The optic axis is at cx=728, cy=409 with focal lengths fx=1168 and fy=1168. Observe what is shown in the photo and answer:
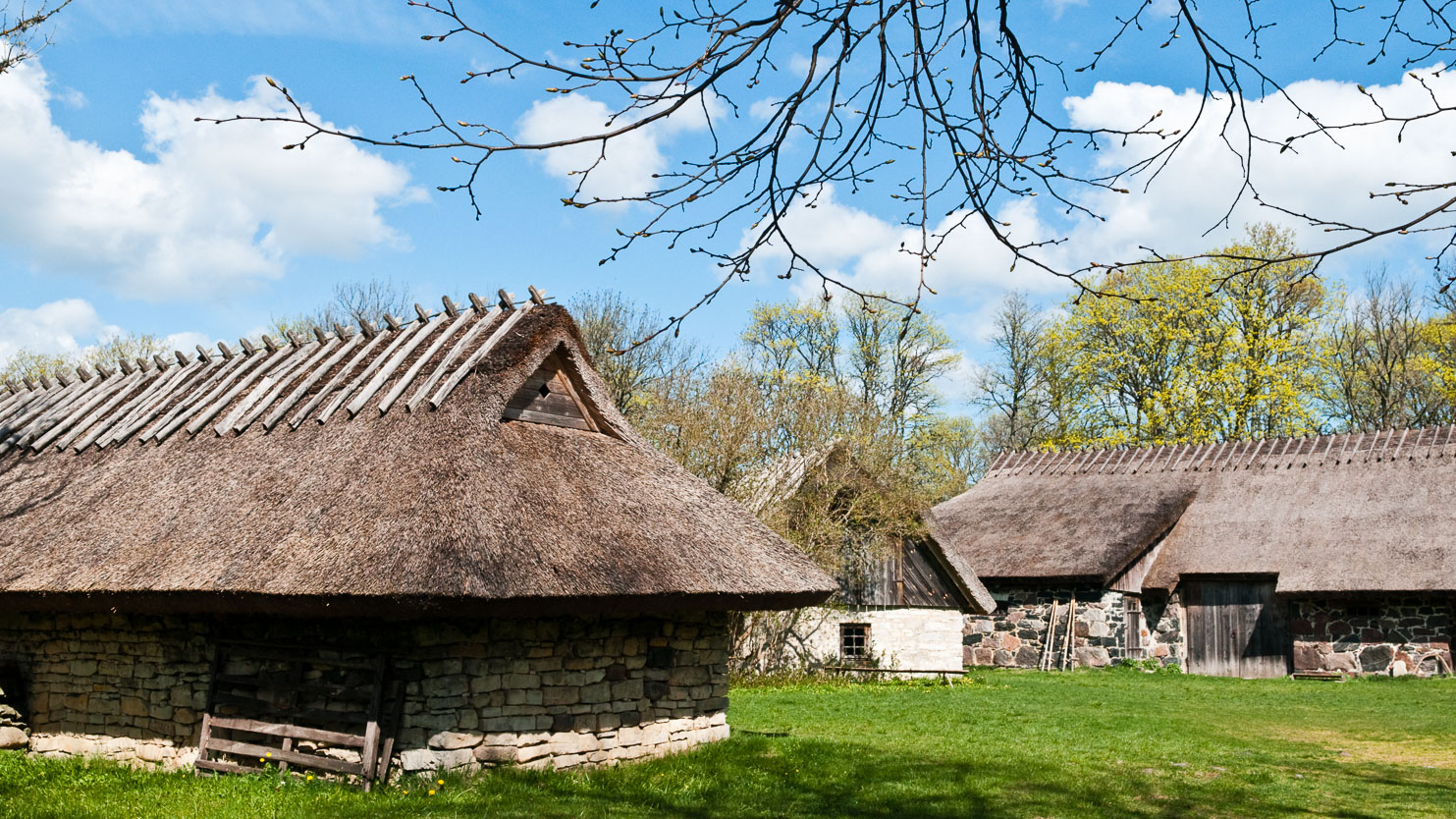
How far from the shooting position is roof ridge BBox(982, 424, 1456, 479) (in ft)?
81.8

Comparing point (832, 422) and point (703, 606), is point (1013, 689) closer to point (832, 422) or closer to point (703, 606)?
point (832, 422)

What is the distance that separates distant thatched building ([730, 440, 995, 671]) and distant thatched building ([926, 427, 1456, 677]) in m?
0.79

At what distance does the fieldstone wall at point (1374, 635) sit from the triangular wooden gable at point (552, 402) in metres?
16.8

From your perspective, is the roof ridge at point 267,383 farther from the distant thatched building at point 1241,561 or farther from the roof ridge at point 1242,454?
the roof ridge at point 1242,454

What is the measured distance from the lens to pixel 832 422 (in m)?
21.5

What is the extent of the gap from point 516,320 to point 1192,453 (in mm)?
20714

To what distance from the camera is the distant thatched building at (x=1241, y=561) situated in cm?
2186

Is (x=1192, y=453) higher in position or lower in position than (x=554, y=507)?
higher

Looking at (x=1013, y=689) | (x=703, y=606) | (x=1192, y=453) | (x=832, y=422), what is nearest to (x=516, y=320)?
(x=703, y=606)

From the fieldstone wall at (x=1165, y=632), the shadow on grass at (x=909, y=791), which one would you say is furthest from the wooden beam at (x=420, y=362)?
the fieldstone wall at (x=1165, y=632)

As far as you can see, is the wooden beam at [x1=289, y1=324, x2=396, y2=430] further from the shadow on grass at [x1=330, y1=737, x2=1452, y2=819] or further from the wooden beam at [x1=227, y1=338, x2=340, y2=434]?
the shadow on grass at [x1=330, y1=737, x2=1452, y2=819]

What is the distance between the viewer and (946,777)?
1055 cm

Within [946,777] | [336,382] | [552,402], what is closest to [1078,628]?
[946,777]

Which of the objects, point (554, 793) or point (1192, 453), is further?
point (1192, 453)
